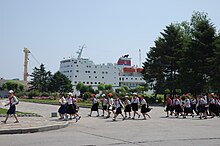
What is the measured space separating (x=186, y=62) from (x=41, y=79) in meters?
52.4

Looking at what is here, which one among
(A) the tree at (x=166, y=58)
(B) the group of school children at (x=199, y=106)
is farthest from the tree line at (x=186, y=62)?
(B) the group of school children at (x=199, y=106)

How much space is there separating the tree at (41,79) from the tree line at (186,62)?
39550mm

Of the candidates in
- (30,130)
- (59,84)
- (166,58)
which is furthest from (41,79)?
(30,130)

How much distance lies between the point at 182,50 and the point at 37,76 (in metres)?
50.2

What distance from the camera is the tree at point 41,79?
81.1 meters

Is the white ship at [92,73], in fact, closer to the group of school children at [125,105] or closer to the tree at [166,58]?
the tree at [166,58]

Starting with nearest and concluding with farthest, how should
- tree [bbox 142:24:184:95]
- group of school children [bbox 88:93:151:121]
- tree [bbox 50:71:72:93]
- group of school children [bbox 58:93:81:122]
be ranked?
1. group of school children [bbox 58:93:81:122]
2. group of school children [bbox 88:93:151:121]
3. tree [bbox 142:24:184:95]
4. tree [bbox 50:71:72:93]

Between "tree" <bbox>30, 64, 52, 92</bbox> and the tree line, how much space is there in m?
39.5

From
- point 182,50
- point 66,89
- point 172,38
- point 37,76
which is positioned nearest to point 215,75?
point 182,50

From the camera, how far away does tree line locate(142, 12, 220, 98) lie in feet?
123

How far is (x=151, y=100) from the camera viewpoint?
46.7 meters

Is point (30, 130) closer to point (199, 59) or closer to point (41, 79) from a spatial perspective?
point (199, 59)

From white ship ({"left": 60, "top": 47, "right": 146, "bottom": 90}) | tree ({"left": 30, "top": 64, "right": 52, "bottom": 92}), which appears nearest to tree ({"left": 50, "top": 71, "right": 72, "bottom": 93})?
tree ({"left": 30, "top": 64, "right": 52, "bottom": 92})

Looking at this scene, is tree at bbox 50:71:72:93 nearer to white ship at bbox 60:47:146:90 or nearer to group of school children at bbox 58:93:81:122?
white ship at bbox 60:47:146:90
